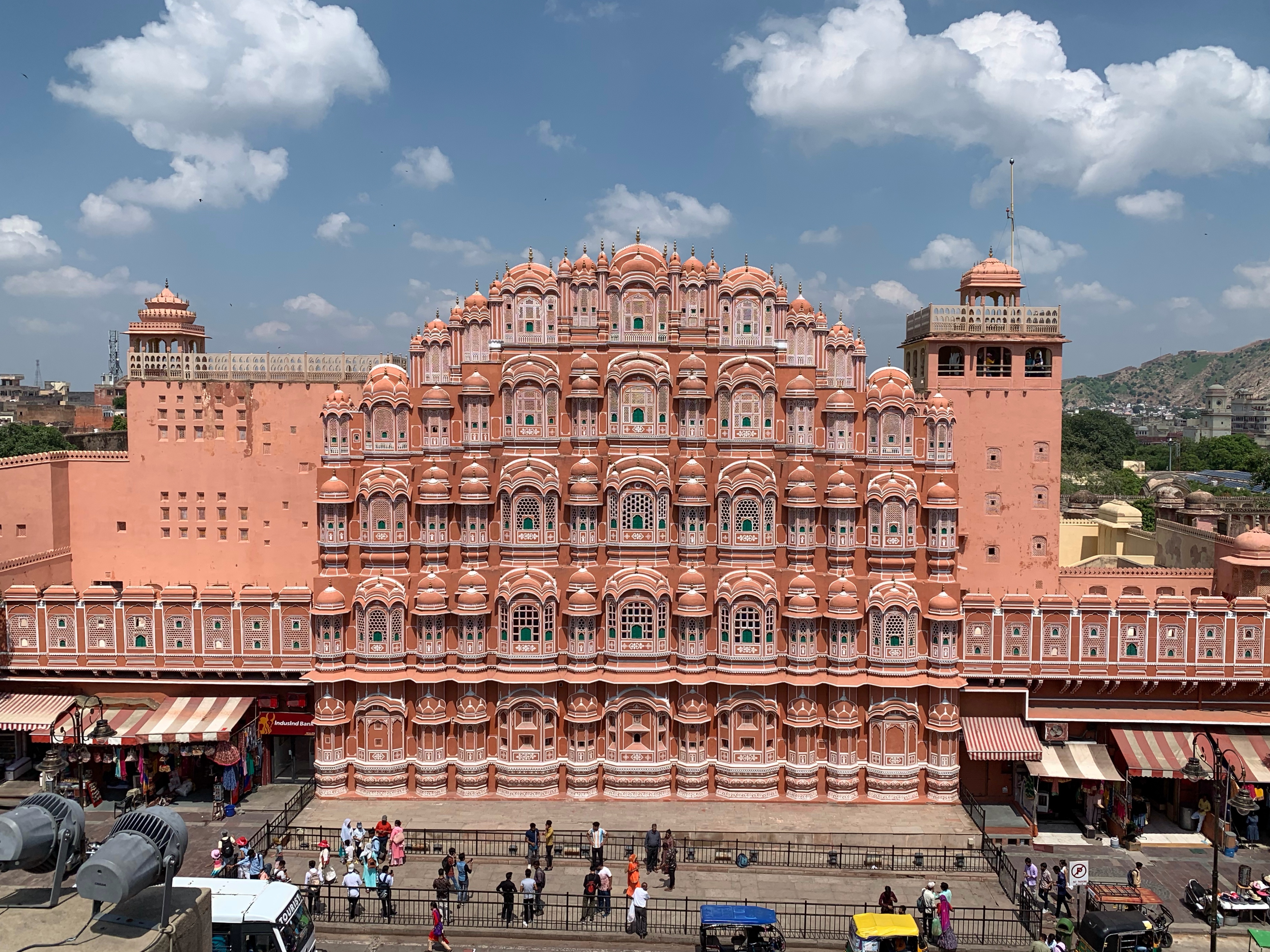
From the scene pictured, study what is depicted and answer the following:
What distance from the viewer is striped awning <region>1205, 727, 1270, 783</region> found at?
32.8m

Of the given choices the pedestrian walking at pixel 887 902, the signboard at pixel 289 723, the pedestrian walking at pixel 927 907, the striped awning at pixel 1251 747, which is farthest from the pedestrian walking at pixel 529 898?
the striped awning at pixel 1251 747

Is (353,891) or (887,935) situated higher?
(887,935)

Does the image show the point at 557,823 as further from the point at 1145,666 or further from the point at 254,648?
the point at 1145,666

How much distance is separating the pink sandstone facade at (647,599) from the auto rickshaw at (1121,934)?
32.8 feet

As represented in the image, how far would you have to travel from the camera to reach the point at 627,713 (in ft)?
116

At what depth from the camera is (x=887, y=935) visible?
2377 cm

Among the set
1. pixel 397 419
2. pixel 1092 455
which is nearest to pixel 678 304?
pixel 397 419

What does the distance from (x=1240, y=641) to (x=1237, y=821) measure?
618 cm

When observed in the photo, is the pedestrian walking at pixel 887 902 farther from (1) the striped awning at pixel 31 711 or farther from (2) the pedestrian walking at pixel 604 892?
(1) the striped awning at pixel 31 711

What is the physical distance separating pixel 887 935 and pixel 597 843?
31.9ft

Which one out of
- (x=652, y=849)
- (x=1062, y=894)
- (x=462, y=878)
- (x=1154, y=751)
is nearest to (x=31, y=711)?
(x=462, y=878)

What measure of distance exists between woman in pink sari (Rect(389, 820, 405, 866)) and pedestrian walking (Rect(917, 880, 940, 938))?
15.6 meters

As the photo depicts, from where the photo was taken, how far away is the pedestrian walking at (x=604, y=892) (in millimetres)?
27406

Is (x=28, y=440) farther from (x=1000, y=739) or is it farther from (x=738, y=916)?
(x=1000, y=739)
